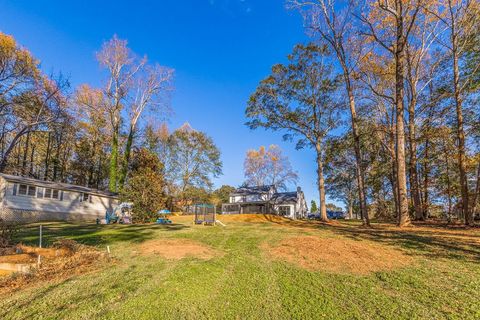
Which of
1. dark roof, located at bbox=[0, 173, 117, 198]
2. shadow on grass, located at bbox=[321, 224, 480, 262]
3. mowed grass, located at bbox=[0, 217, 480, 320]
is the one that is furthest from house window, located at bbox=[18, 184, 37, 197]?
shadow on grass, located at bbox=[321, 224, 480, 262]

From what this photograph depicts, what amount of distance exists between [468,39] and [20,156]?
145 ft

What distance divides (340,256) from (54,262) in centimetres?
729

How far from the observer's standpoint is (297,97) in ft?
62.7

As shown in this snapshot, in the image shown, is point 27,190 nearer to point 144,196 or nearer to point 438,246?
point 144,196

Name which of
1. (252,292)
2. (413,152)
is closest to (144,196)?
(252,292)

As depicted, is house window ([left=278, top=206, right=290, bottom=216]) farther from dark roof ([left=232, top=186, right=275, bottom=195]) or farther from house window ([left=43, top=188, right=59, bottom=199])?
house window ([left=43, top=188, right=59, bottom=199])

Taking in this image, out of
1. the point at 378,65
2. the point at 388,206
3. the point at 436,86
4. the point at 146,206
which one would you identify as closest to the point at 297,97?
the point at 378,65

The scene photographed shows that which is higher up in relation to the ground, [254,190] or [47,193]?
[254,190]

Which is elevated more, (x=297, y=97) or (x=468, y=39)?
(x=468, y=39)

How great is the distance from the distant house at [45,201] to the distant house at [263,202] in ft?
58.5

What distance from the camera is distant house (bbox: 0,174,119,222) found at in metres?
16.8

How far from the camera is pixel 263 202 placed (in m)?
33.1

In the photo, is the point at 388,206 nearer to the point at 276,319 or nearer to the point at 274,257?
the point at 274,257

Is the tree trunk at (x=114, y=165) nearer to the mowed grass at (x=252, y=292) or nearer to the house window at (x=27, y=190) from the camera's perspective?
the house window at (x=27, y=190)
